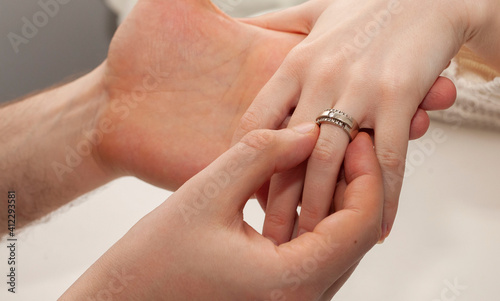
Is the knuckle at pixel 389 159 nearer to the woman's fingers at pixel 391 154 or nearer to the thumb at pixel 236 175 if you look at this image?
the woman's fingers at pixel 391 154

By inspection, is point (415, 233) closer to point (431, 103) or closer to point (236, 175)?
point (431, 103)

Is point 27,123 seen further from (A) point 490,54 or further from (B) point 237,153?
(A) point 490,54

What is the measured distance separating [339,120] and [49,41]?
1178 millimetres

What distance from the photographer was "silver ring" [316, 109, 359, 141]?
63 centimetres

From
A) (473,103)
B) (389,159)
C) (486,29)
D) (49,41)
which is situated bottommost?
(49,41)

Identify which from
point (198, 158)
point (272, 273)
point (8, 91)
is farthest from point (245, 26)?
point (8, 91)

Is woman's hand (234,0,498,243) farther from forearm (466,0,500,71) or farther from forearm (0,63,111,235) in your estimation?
forearm (0,63,111,235)

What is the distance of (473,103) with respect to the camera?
1.03 meters

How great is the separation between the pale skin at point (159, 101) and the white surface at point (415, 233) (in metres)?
0.17

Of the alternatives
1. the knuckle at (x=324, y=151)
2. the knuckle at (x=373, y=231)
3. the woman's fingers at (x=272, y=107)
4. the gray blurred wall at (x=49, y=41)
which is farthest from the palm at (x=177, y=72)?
the gray blurred wall at (x=49, y=41)

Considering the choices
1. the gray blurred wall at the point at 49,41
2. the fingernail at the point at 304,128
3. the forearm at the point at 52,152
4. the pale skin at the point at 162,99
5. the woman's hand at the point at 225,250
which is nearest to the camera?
the woman's hand at the point at 225,250

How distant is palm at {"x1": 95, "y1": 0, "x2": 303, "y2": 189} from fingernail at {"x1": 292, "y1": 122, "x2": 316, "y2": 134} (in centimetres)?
21

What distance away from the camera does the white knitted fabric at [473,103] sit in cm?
101

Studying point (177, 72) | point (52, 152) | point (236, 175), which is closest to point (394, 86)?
point (236, 175)
